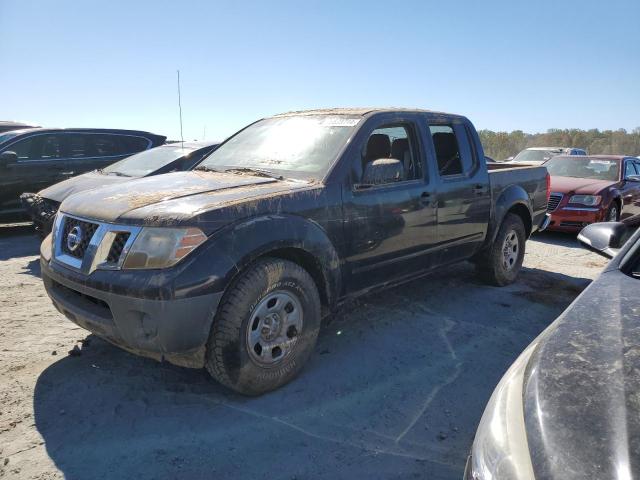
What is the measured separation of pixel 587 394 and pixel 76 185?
6544 millimetres

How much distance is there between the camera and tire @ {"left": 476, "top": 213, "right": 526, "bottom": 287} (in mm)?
5461

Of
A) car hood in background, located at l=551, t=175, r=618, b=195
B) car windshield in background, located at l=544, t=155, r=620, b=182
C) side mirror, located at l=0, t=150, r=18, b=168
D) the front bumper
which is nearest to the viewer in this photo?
the front bumper

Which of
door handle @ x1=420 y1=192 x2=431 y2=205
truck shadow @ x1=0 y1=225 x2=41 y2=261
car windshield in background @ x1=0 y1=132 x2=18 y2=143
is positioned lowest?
truck shadow @ x1=0 y1=225 x2=41 y2=261

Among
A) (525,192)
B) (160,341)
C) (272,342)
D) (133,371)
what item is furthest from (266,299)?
(525,192)

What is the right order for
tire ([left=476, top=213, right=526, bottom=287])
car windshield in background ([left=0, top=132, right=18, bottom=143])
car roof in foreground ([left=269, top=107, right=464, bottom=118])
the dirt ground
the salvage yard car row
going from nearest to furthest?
1. the salvage yard car row
2. the dirt ground
3. car roof in foreground ([left=269, top=107, right=464, bottom=118])
4. tire ([left=476, top=213, right=526, bottom=287])
5. car windshield in background ([left=0, top=132, right=18, bottom=143])

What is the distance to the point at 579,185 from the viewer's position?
371 inches

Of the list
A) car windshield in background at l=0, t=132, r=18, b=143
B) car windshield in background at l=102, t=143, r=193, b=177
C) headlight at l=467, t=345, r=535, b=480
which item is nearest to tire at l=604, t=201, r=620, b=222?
car windshield in background at l=102, t=143, r=193, b=177

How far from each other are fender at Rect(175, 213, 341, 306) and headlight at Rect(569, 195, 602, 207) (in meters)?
7.23

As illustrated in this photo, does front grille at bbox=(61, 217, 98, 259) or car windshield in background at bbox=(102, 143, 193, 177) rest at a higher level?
car windshield in background at bbox=(102, 143, 193, 177)

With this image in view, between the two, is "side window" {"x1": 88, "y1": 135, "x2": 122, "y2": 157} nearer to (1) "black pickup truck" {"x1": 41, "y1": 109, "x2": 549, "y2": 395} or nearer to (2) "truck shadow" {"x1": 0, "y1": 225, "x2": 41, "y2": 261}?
(2) "truck shadow" {"x1": 0, "y1": 225, "x2": 41, "y2": 261}

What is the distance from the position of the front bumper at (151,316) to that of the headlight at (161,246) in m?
0.07

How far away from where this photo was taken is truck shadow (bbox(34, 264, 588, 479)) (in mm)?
2557

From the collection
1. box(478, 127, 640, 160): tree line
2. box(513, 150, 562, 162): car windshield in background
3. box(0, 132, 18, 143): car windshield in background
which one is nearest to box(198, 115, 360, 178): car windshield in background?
box(0, 132, 18, 143): car windshield in background

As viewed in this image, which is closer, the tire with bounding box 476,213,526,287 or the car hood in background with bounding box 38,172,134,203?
the tire with bounding box 476,213,526,287
